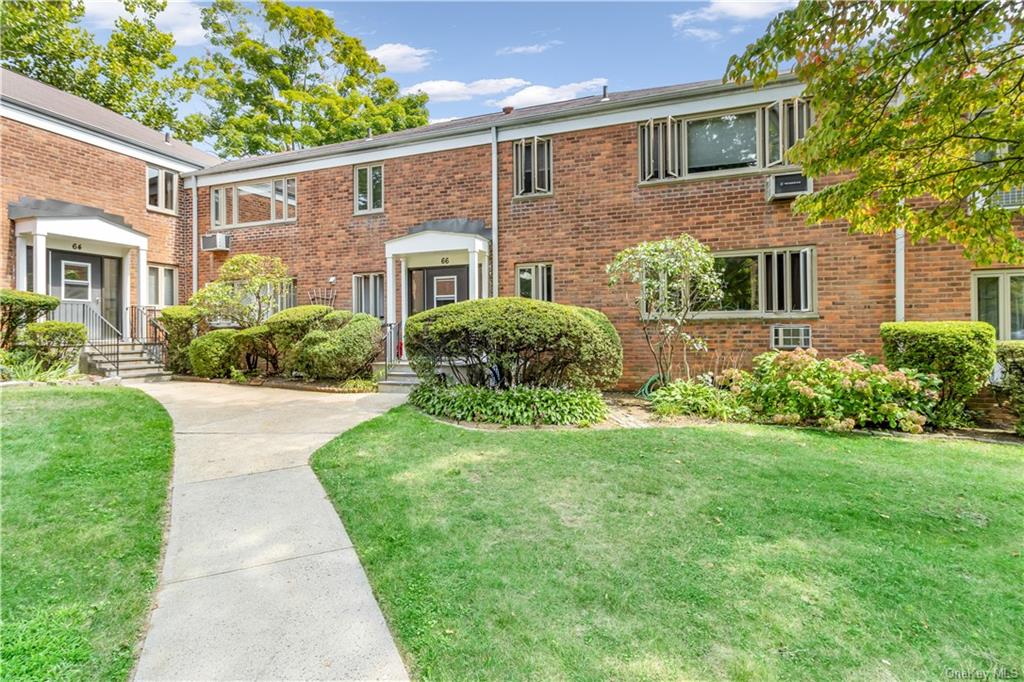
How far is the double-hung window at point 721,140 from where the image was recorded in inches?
341

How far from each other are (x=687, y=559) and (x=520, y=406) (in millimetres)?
3778

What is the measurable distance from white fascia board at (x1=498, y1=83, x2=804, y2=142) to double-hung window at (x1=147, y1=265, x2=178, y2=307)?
10485mm

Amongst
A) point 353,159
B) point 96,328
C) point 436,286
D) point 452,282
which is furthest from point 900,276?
point 96,328

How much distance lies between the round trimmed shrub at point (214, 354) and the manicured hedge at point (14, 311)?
2791 mm

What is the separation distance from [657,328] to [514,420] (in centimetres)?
412

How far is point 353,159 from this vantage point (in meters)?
12.2

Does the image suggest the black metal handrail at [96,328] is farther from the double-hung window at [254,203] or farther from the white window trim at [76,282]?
the double-hung window at [254,203]

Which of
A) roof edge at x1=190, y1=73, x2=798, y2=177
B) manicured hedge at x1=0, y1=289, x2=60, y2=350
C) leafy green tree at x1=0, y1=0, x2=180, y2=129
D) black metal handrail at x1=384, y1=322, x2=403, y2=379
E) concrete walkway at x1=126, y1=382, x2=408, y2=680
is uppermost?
leafy green tree at x1=0, y1=0, x2=180, y2=129

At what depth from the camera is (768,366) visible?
7.48m

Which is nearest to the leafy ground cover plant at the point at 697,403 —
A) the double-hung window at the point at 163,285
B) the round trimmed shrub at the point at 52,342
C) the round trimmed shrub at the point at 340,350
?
the round trimmed shrub at the point at 340,350

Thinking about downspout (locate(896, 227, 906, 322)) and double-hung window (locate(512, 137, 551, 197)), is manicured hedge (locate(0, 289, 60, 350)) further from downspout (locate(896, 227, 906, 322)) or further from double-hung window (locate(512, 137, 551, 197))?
downspout (locate(896, 227, 906, 322))

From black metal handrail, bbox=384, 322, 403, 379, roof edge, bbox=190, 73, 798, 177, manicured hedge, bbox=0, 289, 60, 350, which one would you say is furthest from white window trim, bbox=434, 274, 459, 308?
manicured hedge, bbox=0, 289, 60, 350

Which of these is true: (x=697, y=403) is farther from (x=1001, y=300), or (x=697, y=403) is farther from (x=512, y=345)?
(x=1001, y=300)

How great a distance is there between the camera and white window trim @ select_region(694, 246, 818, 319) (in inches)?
336
